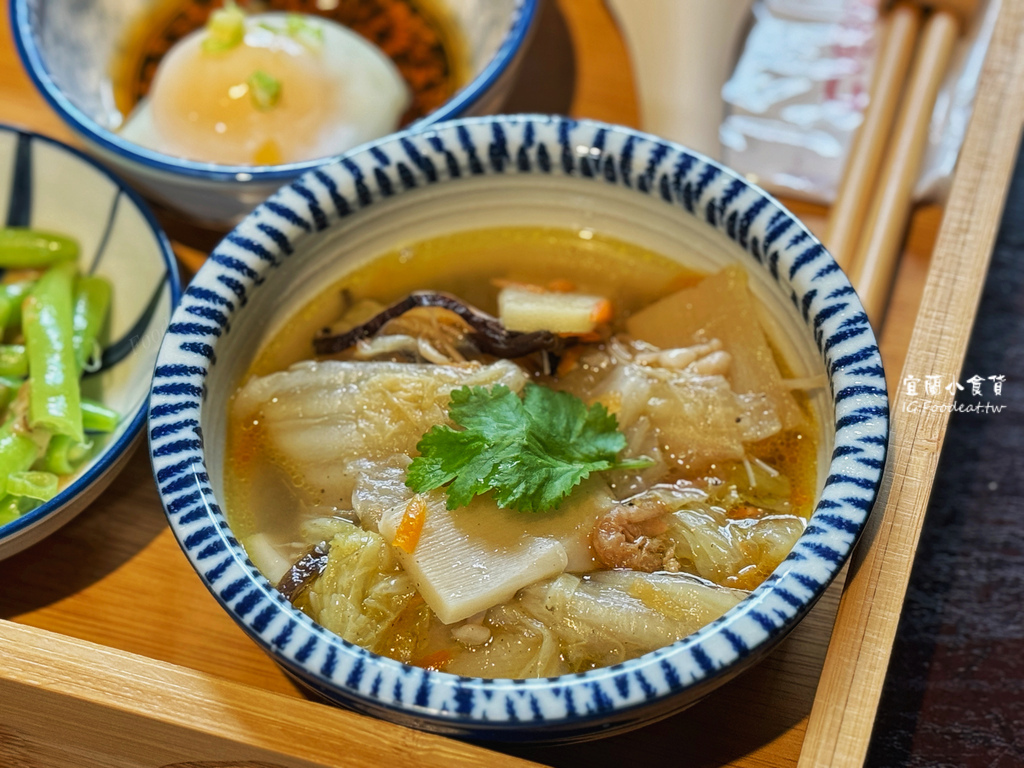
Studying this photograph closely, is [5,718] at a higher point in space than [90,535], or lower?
lower

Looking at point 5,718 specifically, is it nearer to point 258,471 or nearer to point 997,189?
point 258,471

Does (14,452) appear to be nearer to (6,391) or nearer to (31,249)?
(6,391)

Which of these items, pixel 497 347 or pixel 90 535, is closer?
pixel 497 347

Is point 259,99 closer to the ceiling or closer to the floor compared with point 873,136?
closer to the floor

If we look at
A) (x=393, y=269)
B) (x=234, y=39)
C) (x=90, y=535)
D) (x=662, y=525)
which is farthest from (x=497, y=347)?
(x=234, y=39)

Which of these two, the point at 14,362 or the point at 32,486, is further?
the point at 14,362

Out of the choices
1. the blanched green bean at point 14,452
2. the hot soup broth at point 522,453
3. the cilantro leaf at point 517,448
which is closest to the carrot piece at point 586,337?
the hot soup broth at point 522,453

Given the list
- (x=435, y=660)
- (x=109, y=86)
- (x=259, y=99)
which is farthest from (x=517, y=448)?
(x=109, y=86)

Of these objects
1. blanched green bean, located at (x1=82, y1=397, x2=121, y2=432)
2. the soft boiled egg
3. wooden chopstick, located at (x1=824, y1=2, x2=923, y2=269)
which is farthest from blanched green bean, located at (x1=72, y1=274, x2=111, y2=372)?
wooden chopstick, located at (x1=824, y1=2, x2=923, y2=269)
